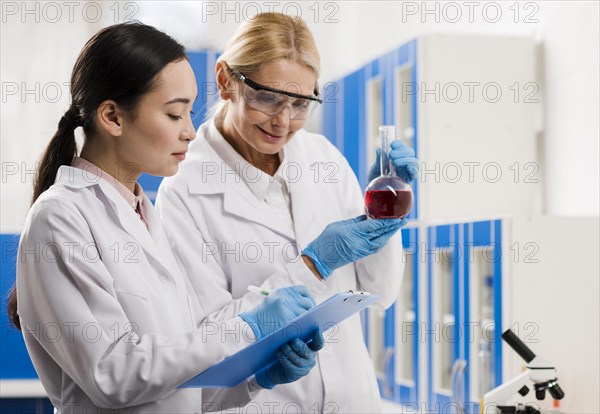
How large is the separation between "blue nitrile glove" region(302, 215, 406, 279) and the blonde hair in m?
0.39

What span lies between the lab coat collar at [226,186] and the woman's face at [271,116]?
0.30 ft

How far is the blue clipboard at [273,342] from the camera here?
1.37m

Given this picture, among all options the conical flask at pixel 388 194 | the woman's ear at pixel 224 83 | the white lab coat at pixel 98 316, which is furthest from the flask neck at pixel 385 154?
the white lab coat at pixel 98 316

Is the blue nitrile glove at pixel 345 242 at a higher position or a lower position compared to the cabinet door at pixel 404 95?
lower

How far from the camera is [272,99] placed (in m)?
1.89

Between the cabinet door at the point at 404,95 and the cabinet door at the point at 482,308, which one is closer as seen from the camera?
the cabinet door at the point at 482,308

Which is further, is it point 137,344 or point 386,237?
point 386,237

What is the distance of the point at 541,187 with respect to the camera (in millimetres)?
3068

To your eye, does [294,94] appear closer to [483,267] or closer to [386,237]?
[386,237]

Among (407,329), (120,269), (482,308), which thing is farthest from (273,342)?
(407,329)

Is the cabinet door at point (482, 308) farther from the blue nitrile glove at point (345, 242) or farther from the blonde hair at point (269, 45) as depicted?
the blonde hair at point (269, 45)

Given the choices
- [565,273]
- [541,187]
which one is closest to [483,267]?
[565,273]

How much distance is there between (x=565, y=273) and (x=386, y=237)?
0.82 metres

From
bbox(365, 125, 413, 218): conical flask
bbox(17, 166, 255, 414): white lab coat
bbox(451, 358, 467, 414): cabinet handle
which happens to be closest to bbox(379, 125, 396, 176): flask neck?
bbox(365, 125, 413, 218): conical flask
